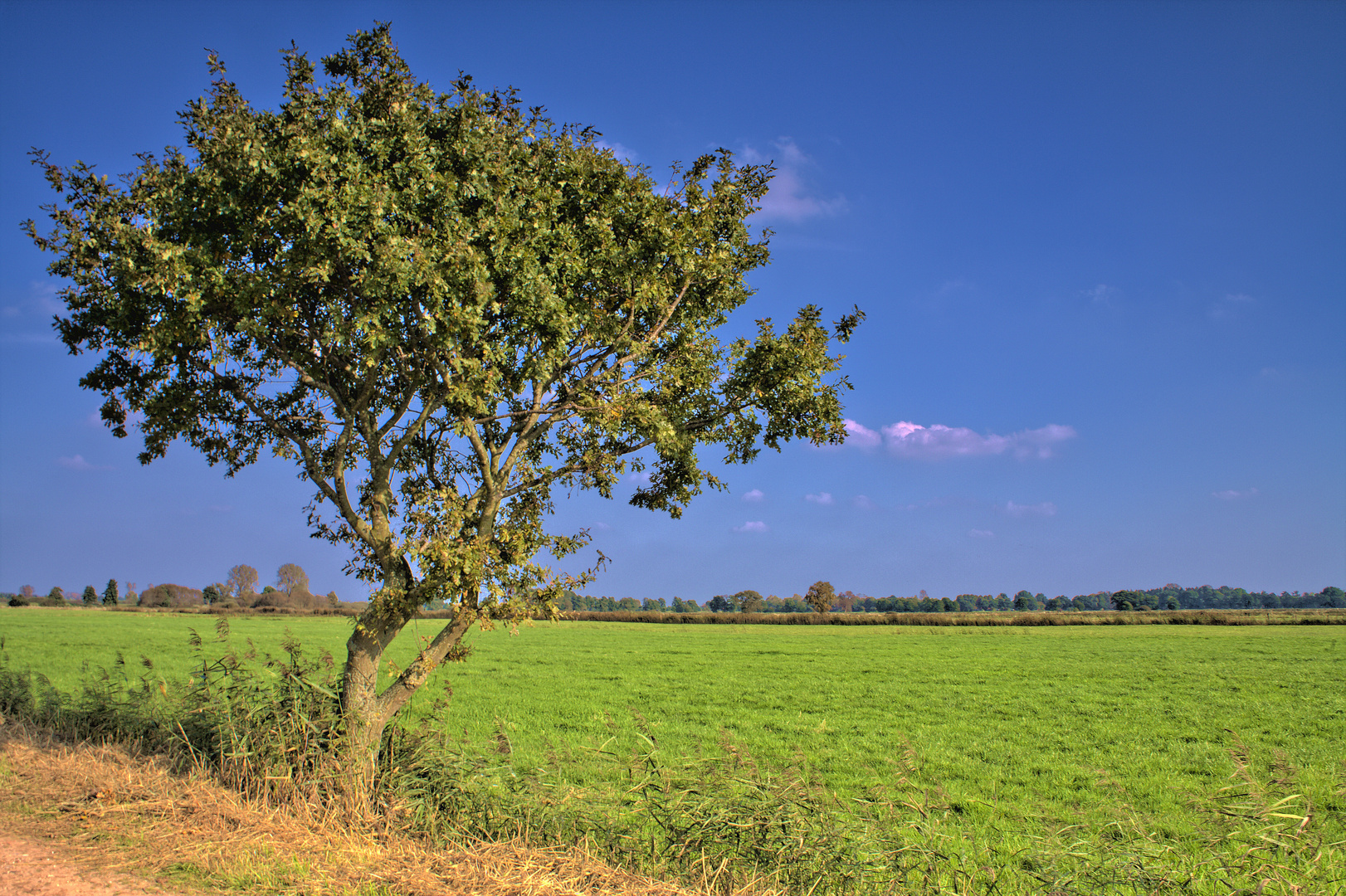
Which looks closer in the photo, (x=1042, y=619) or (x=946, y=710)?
(x=946, y=710)

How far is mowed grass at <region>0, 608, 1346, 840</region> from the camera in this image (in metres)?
14.0

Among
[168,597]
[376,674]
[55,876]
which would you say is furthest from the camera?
[168,597]

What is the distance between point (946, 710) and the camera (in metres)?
23.9

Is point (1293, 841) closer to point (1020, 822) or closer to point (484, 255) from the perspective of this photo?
point (1020, 822)

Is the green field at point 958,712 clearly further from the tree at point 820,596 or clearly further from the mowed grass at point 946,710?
the tree at point 820,596

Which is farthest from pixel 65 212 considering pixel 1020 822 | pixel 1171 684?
pixel 1171 684

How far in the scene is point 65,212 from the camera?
8.60 metres

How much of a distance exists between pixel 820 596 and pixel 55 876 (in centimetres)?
18103

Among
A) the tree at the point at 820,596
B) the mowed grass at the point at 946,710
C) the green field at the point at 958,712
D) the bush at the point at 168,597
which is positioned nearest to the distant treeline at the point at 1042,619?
the green field at the point at 958,712

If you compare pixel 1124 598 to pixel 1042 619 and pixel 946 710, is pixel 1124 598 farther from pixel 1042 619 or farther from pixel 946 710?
pixel 946 710

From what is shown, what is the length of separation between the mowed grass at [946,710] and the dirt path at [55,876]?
3.92 meters

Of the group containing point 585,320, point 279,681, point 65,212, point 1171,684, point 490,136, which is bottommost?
point 1171,684

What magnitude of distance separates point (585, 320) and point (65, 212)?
6.42 meters

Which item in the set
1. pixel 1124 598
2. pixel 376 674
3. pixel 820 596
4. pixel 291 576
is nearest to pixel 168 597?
pixel 291 576
